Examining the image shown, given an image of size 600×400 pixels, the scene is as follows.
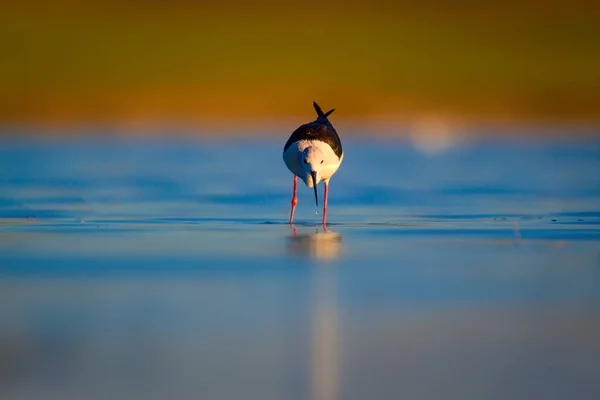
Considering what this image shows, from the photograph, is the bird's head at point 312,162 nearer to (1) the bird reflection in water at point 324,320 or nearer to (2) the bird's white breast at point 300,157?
(2) the bird's white breast at point 300,157

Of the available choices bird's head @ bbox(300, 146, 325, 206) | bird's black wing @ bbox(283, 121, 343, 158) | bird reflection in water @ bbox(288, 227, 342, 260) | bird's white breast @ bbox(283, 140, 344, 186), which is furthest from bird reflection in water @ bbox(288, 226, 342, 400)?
bird's black wing @ bbox(283, 121, 343, 158)

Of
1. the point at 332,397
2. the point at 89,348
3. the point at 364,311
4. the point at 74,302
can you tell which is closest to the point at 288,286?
the point at 364,311

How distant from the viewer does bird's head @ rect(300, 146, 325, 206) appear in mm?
10617

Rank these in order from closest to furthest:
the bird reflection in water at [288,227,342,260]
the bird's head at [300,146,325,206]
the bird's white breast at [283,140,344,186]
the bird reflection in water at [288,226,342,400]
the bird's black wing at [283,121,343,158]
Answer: the bird reflection in water at [288,226,342,400] → the bird reflection in water at [288,227,342,260] → the bird's head at [300,146,325,206] → the bird's white breast at [283,140,344,186] → the bird's black wing at [283,121,343,158]

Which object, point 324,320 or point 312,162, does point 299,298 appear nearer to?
point 324,320

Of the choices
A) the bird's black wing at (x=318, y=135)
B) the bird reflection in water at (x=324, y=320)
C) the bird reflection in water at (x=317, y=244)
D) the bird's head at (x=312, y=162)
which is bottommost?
the bird reflection in water at (x=324, y=320)

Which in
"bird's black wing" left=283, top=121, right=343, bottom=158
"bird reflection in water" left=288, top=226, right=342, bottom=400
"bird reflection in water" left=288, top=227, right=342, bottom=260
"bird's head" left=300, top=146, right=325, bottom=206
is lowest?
"bird reflection in water" left=288, top=226, right=342, bottom=400

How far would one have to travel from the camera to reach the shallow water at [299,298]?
420cm

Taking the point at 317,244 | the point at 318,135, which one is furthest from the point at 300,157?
the point at 317,244

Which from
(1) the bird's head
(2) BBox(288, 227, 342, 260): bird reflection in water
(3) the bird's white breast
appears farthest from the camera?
(3) the bird's white breast

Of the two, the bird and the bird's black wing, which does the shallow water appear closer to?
the bird

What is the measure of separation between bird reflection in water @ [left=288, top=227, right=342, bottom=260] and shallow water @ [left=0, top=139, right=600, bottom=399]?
0.09 ft

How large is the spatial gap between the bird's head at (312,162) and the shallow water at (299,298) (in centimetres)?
46

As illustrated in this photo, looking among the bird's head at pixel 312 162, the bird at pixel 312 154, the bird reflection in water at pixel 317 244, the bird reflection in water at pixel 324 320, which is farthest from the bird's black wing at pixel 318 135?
the bird reflection in water at pixel 324 320
